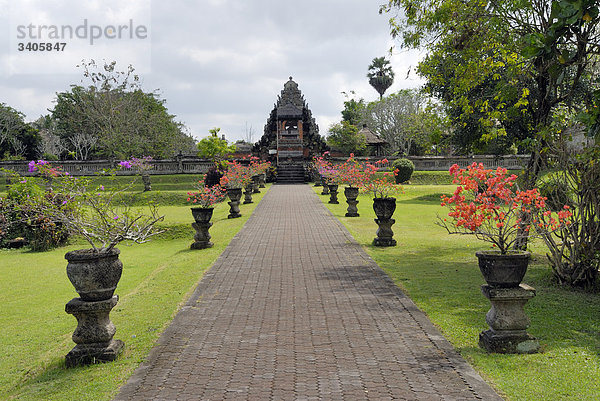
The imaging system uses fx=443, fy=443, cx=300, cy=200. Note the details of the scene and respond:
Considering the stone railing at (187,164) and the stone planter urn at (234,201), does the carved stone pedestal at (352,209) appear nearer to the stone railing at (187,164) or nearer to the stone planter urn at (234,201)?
the stone planter urn at (234,201)

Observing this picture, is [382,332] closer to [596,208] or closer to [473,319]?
[473,319]

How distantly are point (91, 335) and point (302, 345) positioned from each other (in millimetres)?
2421

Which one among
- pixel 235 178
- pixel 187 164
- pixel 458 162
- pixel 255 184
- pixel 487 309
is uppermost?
pixel 458 162

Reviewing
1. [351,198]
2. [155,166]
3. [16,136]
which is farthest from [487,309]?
[16,136]

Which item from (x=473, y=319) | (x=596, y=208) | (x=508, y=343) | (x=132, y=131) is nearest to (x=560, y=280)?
(x=596, y=208)

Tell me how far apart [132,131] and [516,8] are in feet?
116

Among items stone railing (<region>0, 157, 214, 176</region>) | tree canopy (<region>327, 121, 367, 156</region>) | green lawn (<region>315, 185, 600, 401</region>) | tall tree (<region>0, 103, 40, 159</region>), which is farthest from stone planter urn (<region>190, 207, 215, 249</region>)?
tall tree (<region>0, 103, 40, 159</region>)

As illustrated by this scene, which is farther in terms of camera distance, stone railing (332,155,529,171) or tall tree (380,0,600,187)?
stone railing (332,155,529,171)

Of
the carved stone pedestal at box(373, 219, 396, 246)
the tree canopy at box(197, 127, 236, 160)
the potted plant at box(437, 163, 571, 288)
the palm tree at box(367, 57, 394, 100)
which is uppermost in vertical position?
the palm tree at box(367, 57, 394, 100)

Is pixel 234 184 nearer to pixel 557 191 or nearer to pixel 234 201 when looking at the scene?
pixel 234 201

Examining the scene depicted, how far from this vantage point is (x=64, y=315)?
739 cm

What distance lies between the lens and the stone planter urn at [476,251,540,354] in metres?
4.92

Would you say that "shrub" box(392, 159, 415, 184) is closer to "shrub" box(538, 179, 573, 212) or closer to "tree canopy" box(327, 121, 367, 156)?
"tree canopy" box(327, 121, 367, 156)

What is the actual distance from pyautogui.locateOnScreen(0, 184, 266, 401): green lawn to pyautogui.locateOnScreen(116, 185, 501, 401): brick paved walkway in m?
0.30
